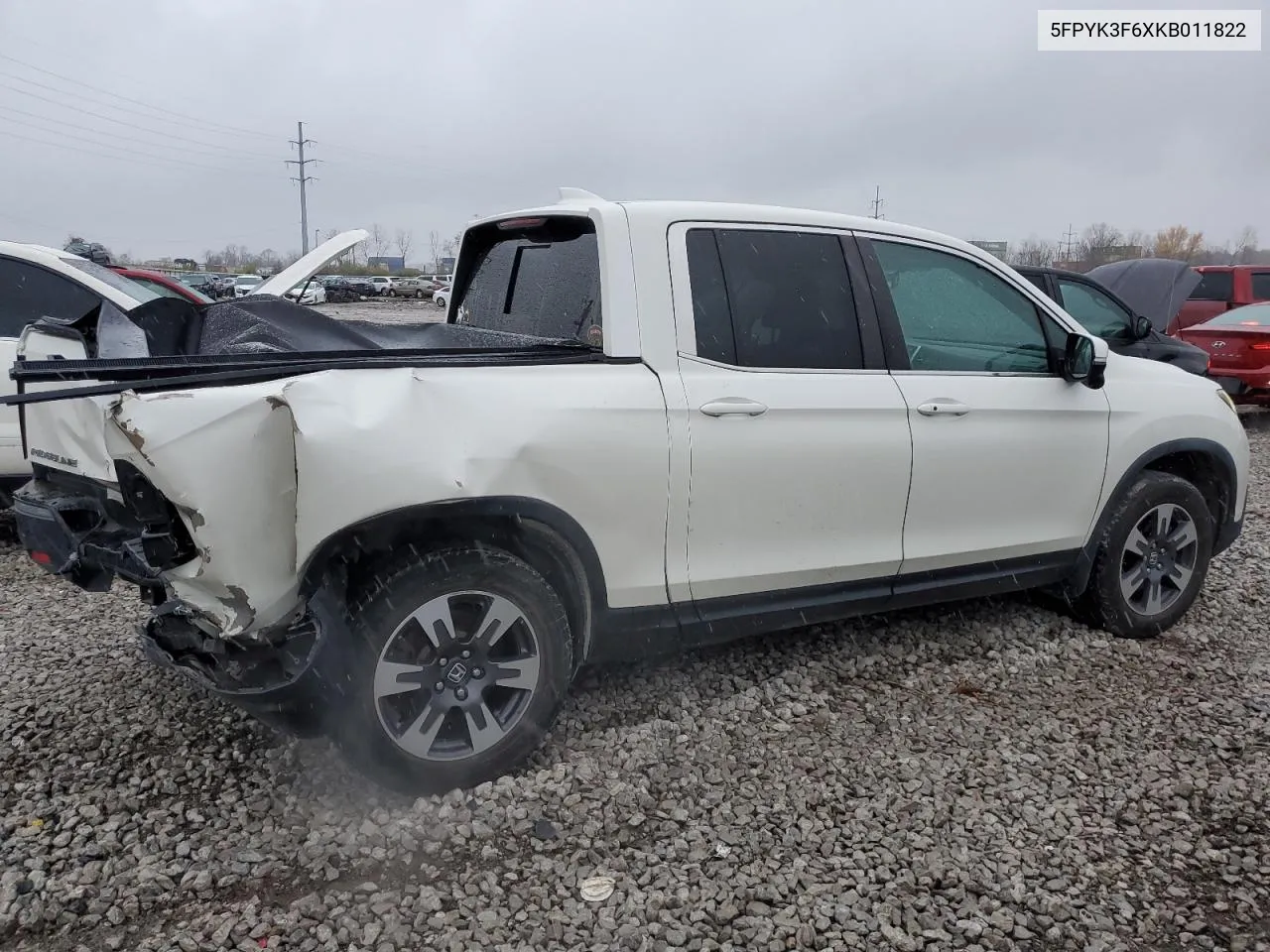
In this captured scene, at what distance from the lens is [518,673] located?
121 inches

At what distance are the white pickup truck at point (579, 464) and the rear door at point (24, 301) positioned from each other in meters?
1.86

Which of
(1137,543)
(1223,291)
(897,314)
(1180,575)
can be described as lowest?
(1180,575)

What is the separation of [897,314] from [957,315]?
16.1 inches

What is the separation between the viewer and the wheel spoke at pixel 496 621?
9.85ft

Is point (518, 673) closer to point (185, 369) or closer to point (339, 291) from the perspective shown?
point (185, 369)

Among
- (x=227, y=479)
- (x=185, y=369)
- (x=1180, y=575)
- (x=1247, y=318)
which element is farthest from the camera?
(x=1247, y=318)

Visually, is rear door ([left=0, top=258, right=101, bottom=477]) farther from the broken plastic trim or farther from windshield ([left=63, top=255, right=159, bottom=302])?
the broken plastic trim

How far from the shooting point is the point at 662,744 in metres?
3.46

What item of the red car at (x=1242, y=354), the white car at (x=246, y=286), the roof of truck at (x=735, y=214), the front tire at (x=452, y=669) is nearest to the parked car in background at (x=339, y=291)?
the white car at (x=246, y=286)

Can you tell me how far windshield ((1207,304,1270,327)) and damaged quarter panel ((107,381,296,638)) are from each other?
39.4 feet

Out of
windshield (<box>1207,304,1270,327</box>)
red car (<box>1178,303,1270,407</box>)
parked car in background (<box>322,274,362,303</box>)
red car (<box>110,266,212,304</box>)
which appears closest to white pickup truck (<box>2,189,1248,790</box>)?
red car (<box>110,266,212,304</box>)

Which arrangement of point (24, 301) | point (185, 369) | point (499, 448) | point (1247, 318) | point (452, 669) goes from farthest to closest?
point (1247, 318) < point (24, 301) < point (452, 669) < point (499, 448) < point (185, 369)

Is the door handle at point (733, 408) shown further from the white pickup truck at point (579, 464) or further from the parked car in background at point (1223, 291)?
the parked car in background at point (1223, 291)

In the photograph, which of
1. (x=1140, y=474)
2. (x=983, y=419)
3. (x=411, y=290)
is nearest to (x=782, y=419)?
(x=983, y=419)
